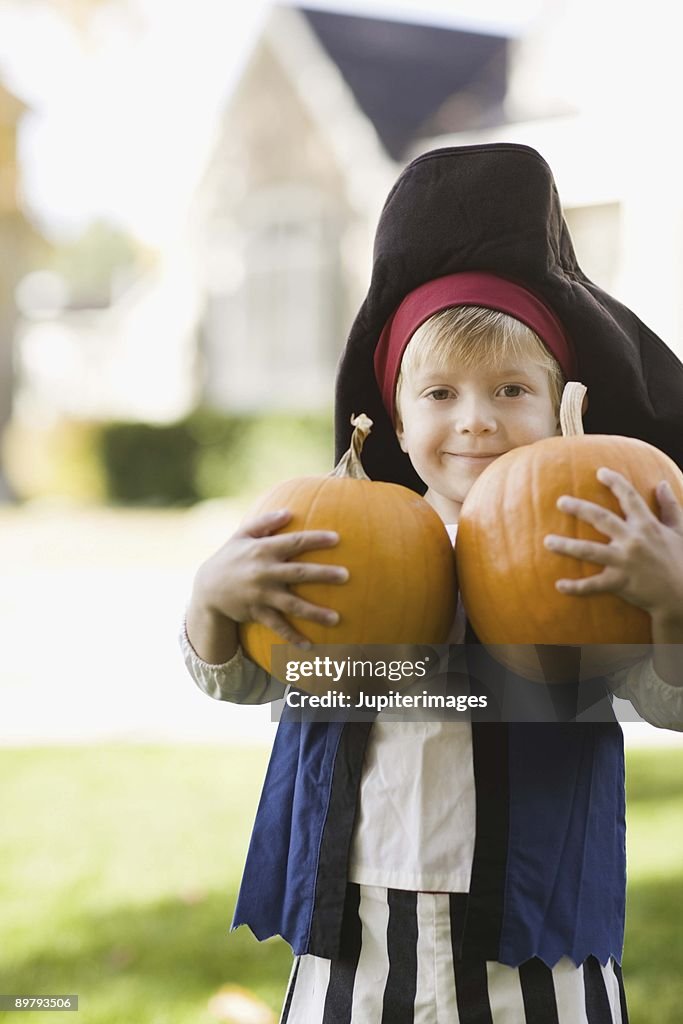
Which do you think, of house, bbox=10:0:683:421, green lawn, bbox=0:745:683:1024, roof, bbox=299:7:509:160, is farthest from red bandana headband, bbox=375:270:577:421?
roof, bbox=299:7:509:160

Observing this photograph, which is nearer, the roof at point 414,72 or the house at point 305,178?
the house at point 305,178

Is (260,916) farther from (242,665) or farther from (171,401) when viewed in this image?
(171,401)

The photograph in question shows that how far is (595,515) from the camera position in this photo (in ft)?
4.36

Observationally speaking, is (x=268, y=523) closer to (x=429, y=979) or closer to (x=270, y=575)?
(x=270, y=575)

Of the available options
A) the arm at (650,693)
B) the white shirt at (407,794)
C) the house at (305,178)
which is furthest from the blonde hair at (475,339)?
the house at (305,178)

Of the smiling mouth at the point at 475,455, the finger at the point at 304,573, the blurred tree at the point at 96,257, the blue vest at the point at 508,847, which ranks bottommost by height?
the blue vest at the point at 508,847

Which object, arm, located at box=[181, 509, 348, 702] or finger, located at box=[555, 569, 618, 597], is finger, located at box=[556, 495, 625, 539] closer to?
finger, located at box=[555, 569, 618, 597]

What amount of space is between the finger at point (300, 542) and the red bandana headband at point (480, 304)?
0.52m

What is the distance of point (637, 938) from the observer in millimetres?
3205

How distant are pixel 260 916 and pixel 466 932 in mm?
356

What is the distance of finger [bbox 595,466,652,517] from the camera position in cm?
133

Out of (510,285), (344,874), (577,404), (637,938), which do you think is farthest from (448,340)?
(637,938)

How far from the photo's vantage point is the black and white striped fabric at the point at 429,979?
1588 millimetres

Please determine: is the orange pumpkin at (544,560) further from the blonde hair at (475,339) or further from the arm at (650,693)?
the blonde hair at (475,339)
